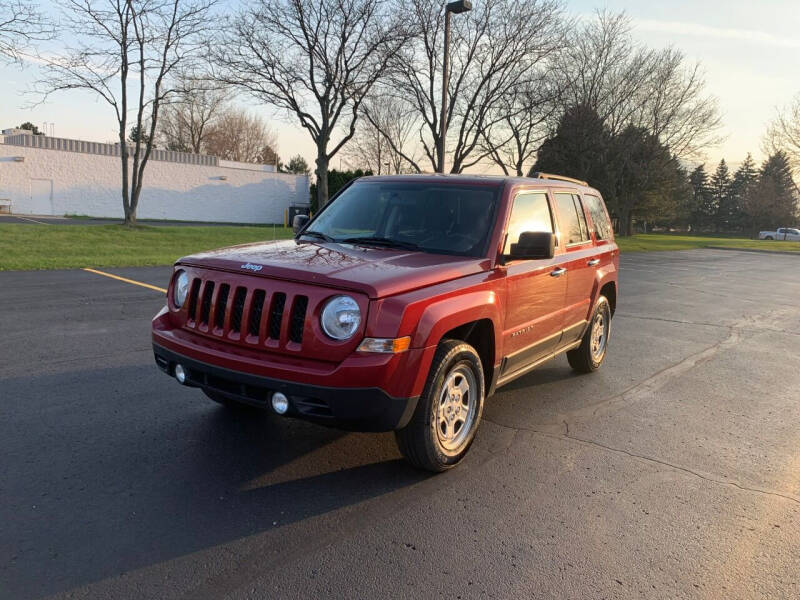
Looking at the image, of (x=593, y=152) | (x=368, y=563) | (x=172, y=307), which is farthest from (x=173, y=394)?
(x=593, y=152)

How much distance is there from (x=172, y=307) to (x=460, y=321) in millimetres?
1931

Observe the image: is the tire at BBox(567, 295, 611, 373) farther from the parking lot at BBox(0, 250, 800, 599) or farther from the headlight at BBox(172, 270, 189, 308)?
the headlight at BBox(172, 270, 189, 308)

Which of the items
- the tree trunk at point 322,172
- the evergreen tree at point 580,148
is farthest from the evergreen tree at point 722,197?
the tree trunk at point 322,172

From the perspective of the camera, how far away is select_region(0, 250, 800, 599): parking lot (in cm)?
276

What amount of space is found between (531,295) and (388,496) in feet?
6.32

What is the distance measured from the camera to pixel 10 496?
3.29 m

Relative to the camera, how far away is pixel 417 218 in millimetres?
4609

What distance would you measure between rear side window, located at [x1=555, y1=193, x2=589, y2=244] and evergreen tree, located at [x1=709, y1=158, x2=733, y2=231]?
88.9 metres

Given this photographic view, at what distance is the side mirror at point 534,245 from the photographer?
406cm

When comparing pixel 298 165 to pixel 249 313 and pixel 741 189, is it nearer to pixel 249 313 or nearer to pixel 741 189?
pixel 741 189

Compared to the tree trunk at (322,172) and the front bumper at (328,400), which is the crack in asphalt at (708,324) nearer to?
the front bumper at (328,400)

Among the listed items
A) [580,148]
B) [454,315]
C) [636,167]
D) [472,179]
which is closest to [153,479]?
[454,315]

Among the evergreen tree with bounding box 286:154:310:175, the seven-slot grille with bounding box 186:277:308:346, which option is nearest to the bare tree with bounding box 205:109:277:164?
the evergreen tree with bounding box 286:154:310:175

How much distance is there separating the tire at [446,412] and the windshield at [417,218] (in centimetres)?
83
